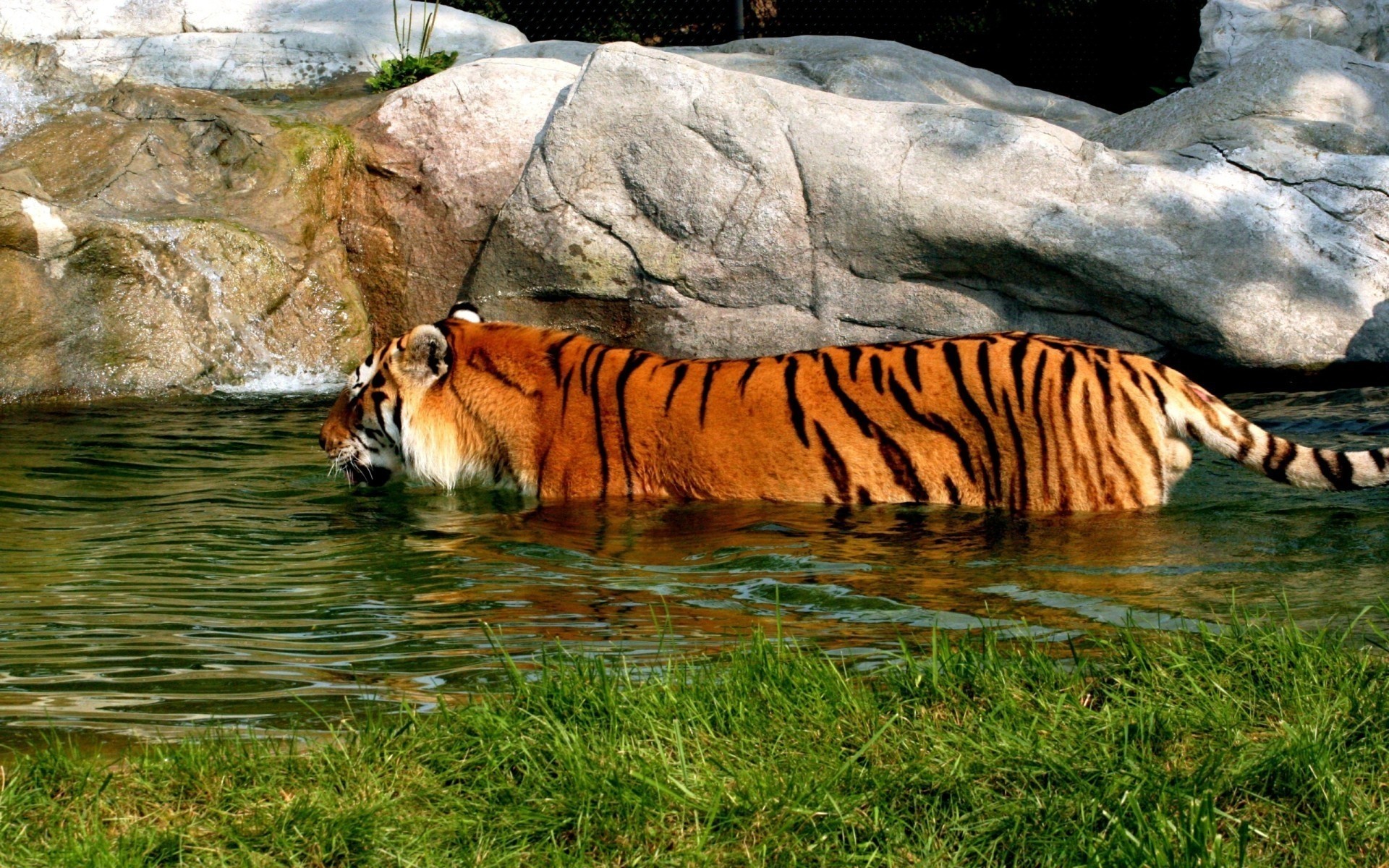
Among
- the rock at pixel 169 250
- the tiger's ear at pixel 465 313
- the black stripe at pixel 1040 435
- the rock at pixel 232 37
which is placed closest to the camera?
the black stripe at pixel 1040 435

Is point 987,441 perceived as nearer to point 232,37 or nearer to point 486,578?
point 486,578

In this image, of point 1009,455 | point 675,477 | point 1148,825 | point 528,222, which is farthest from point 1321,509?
point 528,222

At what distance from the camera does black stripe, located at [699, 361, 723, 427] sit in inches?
226

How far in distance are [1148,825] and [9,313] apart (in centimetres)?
798

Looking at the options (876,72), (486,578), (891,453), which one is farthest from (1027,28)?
(486,578)

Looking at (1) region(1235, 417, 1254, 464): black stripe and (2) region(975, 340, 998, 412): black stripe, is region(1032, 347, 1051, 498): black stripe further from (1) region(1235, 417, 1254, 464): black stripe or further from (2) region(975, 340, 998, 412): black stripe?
(1) region(1235, 417, 1254, 464): black stripe

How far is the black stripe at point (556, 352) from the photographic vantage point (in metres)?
6.07

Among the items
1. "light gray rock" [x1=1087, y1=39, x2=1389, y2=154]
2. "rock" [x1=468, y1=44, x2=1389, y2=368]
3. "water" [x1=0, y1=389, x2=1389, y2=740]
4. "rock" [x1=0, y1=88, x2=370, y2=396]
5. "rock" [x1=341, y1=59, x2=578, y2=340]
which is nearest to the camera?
"water" [x1=0, y1=389, x2=1389, y2=740]

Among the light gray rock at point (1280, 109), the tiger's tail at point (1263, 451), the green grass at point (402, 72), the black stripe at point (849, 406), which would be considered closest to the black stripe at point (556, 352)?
the black stripe at point (849, 406)

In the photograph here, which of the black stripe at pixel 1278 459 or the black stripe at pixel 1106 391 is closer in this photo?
the black stripe at pixel 1278 459

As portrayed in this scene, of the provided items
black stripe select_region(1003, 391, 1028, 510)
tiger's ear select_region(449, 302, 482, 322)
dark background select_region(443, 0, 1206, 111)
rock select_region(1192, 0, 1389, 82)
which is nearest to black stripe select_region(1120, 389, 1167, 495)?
black stripe select_region(1003, 391, 1028, 510)

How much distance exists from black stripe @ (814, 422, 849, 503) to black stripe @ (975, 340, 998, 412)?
1.94 ft

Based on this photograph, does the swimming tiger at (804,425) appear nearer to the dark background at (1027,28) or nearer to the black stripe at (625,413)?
the black stripe at (625,413)

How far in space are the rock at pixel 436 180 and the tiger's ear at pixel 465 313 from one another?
10.9 ft
